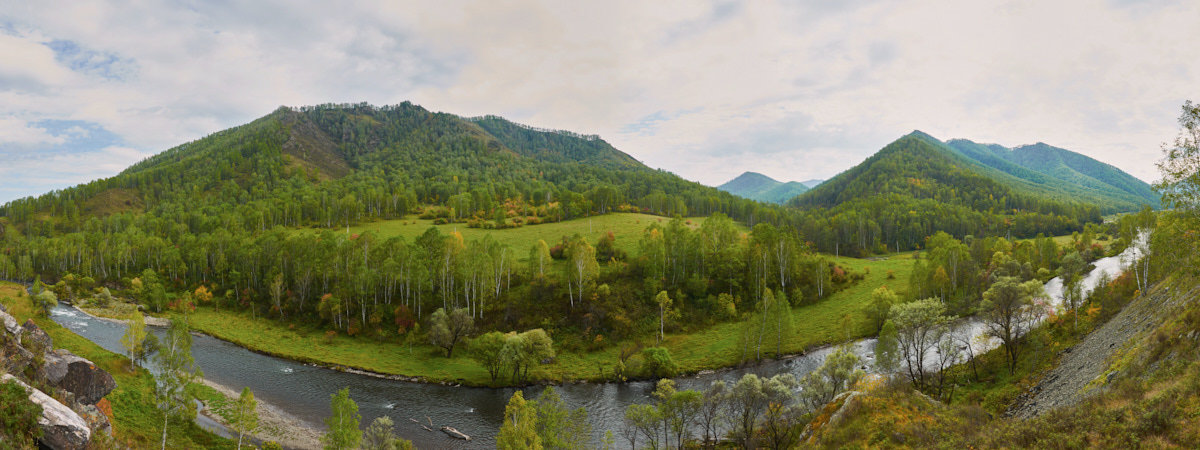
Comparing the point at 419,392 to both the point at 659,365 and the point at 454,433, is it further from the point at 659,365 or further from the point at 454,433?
the point at 659,365

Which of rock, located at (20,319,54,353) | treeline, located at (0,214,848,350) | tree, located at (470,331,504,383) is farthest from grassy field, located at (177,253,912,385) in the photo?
rock, located at (20,319,54,353)

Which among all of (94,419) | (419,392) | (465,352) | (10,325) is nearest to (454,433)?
(419,392)

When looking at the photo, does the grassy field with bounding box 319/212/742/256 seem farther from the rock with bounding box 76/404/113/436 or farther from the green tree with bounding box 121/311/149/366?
the rock with bounding box 76/404/113/436

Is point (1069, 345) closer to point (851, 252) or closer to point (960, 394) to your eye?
point (960, 394)

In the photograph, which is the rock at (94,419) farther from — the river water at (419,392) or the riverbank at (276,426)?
the river water at (419,392)

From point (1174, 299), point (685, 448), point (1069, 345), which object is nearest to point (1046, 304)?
point (1069, 345)

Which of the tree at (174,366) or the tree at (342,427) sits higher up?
the tree at (174,366)

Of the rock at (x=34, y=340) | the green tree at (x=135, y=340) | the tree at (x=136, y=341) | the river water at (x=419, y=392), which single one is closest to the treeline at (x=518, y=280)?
the river water at (x=419, y=392)
